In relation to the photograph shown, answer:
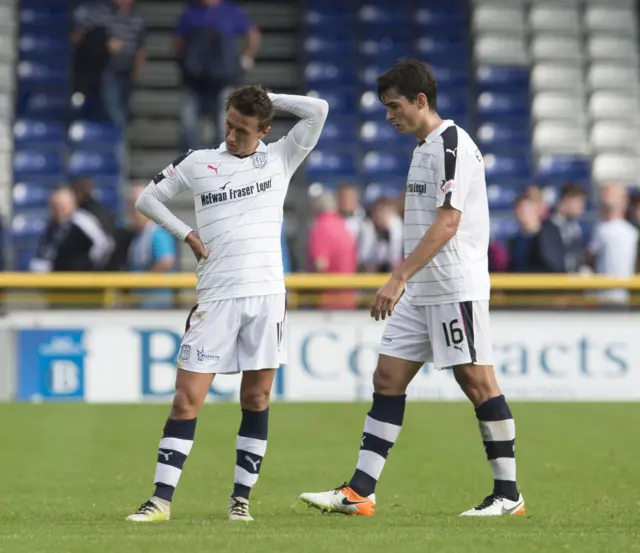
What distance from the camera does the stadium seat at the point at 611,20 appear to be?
20578 mm

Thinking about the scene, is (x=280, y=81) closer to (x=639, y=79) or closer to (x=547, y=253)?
(x=639, y=79)

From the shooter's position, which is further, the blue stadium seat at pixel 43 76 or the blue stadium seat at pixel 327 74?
the blue stadium seat at pixel 327 74

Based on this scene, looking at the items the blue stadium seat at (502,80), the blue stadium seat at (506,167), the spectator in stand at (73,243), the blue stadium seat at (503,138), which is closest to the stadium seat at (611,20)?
the blue stadium seat at (502,80)

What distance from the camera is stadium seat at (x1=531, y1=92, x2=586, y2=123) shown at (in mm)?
19453

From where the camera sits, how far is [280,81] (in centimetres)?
1936

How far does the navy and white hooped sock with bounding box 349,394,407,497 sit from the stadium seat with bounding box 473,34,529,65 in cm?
1353

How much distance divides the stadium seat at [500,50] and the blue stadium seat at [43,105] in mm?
5694

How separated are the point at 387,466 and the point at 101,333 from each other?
4.68 meters

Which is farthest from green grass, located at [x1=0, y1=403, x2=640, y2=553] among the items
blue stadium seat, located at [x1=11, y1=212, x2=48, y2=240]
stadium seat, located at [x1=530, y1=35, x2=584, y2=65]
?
stadium seat, located at [x1=530, y1=35, x2=584, y2=65]

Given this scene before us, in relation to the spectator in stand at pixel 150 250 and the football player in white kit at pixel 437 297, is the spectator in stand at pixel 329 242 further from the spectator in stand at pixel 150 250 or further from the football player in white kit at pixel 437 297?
the football player in white kit at pixel 437 297

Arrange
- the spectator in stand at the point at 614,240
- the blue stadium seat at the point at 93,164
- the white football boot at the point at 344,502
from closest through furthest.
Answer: the white football boot at the point at 344,502 < the spectator in stand at the point at 614,240 < the blue stadium seat at the point at 93,164

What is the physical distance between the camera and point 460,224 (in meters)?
6.49

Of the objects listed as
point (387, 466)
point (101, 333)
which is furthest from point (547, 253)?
point (387, 466)

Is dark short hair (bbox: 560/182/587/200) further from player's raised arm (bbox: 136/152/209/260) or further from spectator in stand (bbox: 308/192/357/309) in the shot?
player's raised arm (bbox: 136/152/209/260)
